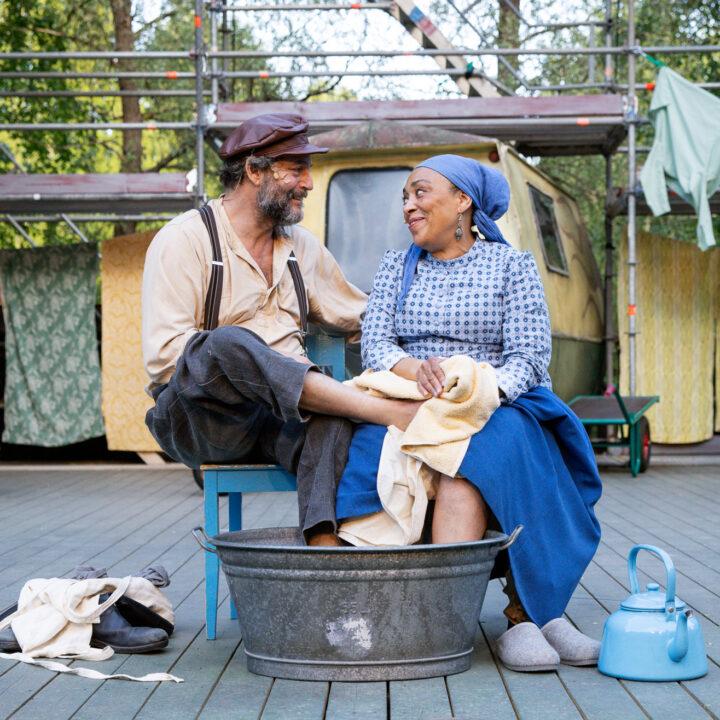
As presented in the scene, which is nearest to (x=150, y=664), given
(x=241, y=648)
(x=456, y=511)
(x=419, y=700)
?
(x=241, y=648)

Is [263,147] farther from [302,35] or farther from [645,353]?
[302,35]

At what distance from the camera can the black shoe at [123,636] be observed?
3375 mm

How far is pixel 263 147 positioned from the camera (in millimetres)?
3795

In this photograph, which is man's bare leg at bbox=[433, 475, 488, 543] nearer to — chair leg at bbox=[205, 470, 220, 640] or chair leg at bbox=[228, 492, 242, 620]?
chair leg at bbox=[205, 470, 220, 640]

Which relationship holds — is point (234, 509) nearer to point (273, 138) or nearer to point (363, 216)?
point (273, 138)

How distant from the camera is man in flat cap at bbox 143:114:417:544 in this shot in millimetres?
3145

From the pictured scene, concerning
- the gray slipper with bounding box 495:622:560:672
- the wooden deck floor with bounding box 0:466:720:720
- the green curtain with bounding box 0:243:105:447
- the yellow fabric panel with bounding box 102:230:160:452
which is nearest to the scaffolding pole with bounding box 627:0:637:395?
the wooden deck floor with bounding box 0:466:720:720

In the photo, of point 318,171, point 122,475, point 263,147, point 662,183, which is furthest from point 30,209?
point 263,147

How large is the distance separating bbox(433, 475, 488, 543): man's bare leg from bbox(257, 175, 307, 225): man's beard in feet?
3.93

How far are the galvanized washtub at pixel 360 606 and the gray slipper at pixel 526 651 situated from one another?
133 millimetres

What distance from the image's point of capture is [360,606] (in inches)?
113

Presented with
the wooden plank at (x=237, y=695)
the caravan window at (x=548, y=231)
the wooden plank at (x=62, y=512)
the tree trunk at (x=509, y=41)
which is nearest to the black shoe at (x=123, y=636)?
the wooden plank at (x=237, y=695)

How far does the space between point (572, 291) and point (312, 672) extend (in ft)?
23.0

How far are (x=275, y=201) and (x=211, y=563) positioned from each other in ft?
3.92
